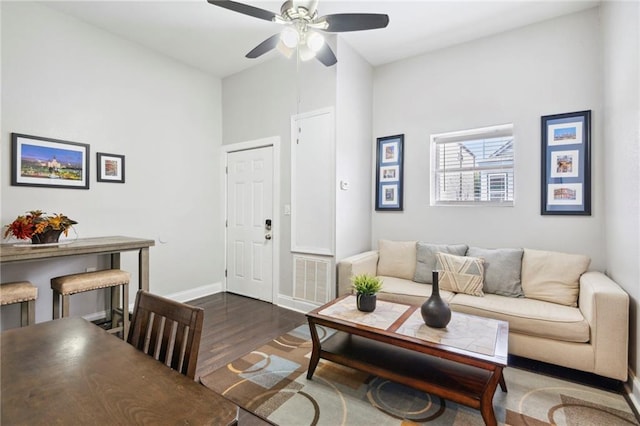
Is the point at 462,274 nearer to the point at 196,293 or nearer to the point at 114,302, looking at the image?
the point at 196,293

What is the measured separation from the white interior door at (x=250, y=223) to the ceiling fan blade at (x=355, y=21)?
192 centimetres

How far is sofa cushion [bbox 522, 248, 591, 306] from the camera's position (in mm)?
2523

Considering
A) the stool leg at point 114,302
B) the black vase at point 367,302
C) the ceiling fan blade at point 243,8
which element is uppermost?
the ceiling fan blade at point 243,8

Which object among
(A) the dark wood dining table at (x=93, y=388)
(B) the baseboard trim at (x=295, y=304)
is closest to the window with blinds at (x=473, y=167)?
(B) the baseboard trim at (x=295, y=304)

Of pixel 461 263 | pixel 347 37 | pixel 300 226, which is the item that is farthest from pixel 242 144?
pixel 461 263

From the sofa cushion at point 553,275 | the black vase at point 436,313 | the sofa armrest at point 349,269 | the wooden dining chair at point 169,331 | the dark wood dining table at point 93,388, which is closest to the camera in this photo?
the dark wood dining table at point 93,388

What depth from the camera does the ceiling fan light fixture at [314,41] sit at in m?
2.23

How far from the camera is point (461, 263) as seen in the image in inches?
113

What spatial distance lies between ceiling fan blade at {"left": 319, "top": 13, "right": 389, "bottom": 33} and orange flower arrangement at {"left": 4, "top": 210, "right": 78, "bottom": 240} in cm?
274

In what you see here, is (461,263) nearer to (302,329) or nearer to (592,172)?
(592,172)

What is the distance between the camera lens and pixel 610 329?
197 cm

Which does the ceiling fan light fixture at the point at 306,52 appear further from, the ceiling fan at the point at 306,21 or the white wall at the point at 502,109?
the white wall at the point at 502,109

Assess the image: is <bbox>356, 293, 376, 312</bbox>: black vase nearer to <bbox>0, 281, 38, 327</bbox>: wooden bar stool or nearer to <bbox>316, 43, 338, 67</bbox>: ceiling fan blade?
<bbox>316, 43, 338, 67</bbox>: ceiling fan blade

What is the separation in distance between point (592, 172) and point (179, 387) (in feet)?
11.7
